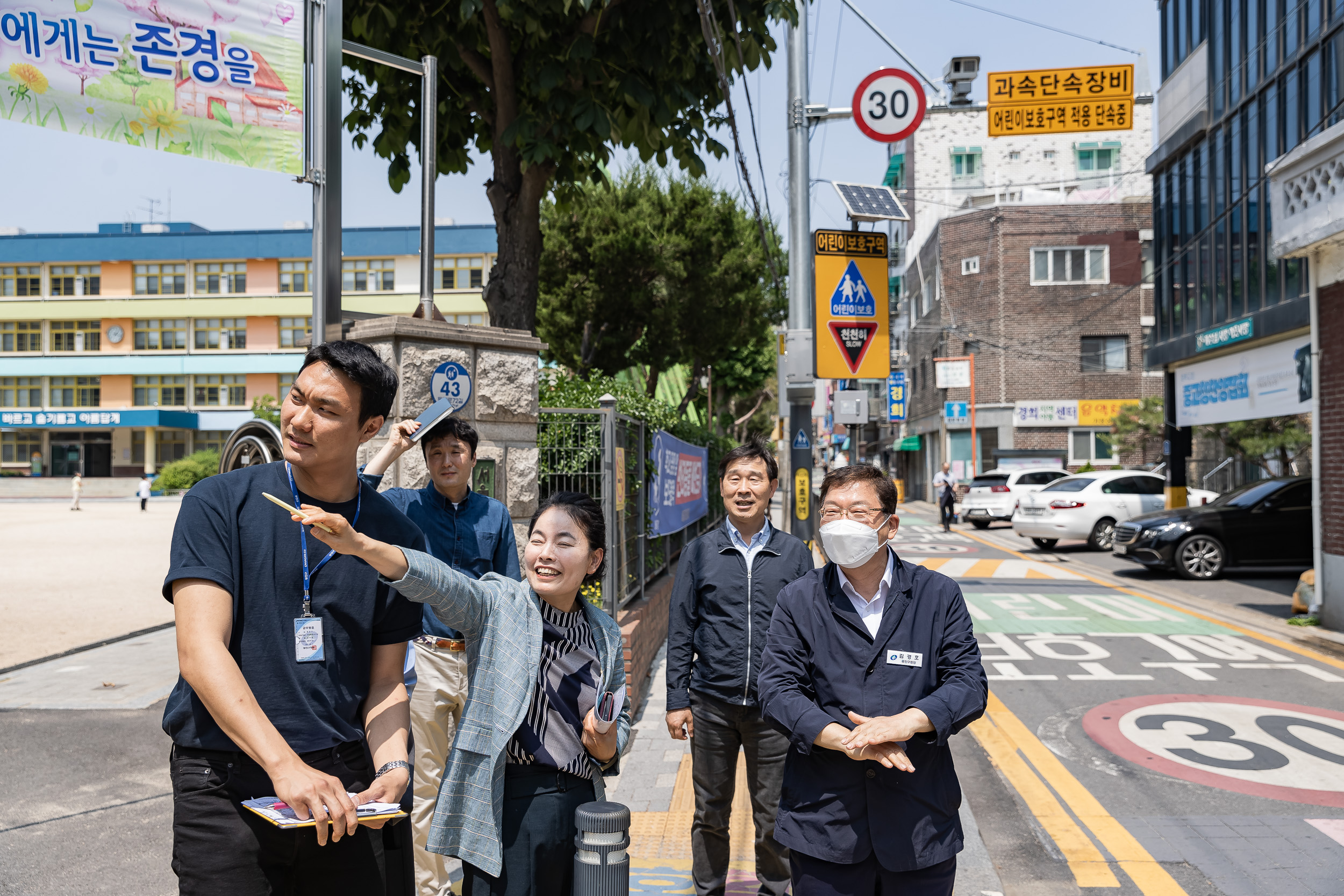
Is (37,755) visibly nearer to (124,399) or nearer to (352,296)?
(352,296)

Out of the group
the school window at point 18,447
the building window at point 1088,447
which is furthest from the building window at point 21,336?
the building window at point 1088,447

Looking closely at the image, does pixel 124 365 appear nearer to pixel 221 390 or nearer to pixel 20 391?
pixel 221 390

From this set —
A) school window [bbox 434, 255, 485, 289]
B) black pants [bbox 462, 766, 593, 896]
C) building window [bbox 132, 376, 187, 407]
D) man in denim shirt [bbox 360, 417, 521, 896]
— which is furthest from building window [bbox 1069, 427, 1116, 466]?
building window [bbox 132, 376, 187, 407]

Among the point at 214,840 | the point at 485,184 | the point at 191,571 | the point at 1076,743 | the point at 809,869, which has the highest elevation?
the point at 485,184

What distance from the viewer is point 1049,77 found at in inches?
487

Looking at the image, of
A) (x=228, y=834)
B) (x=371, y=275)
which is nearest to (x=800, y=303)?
(x=228, y=834)

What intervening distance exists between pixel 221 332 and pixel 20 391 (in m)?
14.4

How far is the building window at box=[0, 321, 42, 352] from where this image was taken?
61.5 meters

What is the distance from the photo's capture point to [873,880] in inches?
110

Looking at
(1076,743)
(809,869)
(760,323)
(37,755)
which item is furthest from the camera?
(760,323)

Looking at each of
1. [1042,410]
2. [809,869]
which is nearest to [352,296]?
[1042,410]

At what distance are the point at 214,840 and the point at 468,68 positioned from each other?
9.17m

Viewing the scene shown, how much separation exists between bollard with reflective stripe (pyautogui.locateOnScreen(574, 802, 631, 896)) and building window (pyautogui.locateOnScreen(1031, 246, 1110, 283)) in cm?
3995

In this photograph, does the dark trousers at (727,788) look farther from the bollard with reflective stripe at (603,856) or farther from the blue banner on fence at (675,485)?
the blue banner on fence at (675,485)
